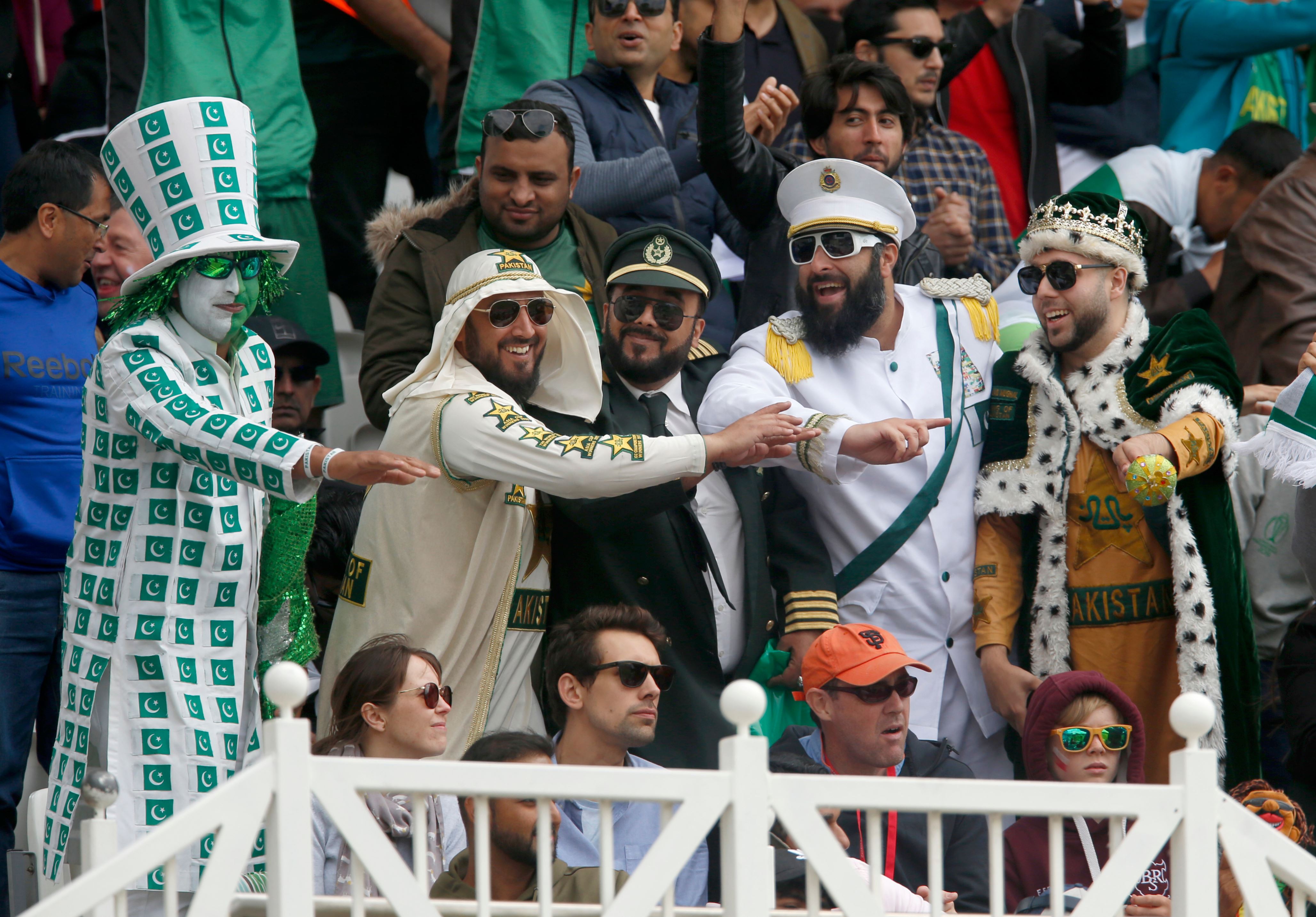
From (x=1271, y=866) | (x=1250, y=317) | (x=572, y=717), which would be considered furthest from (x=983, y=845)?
(x=1250, y=317)

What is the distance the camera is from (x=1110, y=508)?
5348 millimetres

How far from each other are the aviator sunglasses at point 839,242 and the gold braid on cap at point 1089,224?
52cm

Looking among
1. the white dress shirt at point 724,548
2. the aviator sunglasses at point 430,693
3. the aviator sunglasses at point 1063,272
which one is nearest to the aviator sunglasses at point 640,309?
the white dress shirt at point 724,548

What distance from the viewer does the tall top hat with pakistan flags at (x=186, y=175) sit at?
458cm

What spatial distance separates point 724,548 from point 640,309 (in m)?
0.76

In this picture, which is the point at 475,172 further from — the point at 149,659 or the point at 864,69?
the point at 149,659

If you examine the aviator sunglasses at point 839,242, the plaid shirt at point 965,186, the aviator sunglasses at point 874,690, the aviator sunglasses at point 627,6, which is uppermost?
the aviator sunglasses at point 627,6

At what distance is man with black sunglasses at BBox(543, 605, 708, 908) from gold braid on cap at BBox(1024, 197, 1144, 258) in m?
1.86

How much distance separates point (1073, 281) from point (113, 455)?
2.90 m

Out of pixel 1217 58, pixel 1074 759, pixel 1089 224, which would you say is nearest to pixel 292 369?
pixel 1089 224

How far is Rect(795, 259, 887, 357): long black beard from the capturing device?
5512 millimetres

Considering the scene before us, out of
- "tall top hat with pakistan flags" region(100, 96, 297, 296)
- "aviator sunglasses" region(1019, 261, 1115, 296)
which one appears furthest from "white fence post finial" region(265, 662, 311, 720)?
"aviator sunglasses" region(1019, 261, 1115, 296)

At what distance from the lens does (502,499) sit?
490 cm

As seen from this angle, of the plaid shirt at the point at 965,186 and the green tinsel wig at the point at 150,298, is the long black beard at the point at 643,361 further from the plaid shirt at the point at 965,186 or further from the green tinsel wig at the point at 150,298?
the plaid shirt at the point at 965,186
